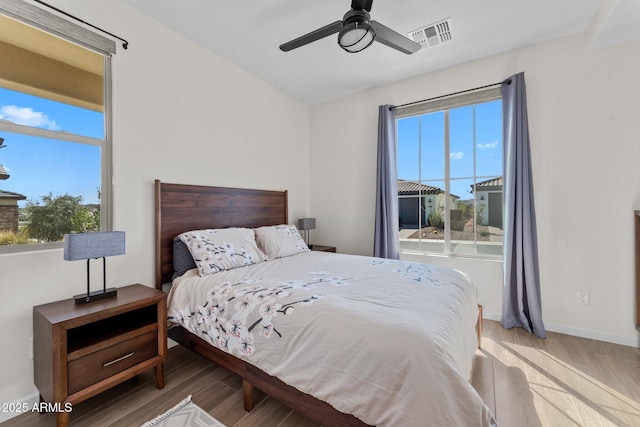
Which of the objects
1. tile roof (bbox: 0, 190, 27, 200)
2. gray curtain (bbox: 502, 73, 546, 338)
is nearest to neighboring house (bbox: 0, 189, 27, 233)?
tile roof (bbox: 0, 190, 27, 200)

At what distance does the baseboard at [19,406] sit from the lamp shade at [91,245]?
3.12 feet

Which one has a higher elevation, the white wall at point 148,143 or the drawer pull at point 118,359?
the white wall at point 148,143

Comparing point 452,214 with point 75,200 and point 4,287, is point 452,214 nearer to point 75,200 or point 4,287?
point 75,200

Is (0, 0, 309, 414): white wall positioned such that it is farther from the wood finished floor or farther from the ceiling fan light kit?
the ceiling fan light kit

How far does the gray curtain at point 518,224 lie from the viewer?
8.77 feet

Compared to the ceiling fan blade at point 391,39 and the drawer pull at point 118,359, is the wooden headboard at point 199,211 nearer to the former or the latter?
the drawer pull at point 118,359

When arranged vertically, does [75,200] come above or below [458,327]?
above

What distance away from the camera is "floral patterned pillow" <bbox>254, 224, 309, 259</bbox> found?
9.37ft

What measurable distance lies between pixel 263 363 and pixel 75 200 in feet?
5.82

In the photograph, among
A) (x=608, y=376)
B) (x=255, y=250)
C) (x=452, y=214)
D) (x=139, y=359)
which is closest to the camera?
(x=139, y=359)

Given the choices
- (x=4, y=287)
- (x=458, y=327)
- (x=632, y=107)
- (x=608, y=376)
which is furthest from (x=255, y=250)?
(x=632, y=107)

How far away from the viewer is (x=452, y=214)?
10.8ft

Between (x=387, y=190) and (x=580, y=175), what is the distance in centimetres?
182


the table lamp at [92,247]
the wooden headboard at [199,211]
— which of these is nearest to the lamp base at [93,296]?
the table lamp at [92,247]
